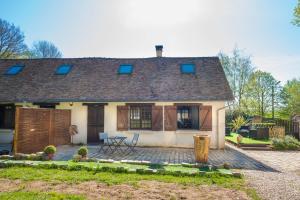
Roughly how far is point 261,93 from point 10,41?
92.0ft

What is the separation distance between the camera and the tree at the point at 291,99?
28.3 metres

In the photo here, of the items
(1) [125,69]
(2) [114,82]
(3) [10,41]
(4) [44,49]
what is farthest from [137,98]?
(4) [44,49]

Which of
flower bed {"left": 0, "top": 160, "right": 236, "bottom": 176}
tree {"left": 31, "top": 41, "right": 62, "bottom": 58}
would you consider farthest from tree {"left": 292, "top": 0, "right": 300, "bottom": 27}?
tree {"left": 31, "top": 41, "right": 62, "bottom": 58}

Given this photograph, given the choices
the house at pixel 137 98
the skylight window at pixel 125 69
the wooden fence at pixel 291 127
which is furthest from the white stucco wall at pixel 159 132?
the wooden fence at pixel 291 127

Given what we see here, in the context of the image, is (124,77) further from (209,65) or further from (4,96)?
(4,96)

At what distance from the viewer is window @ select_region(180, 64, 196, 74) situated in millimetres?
14805

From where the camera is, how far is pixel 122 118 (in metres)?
13.1

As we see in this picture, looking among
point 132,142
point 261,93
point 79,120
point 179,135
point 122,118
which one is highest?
point 261,93

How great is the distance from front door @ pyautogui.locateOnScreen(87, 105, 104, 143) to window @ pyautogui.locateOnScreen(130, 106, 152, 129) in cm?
162

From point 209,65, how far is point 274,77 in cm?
1903

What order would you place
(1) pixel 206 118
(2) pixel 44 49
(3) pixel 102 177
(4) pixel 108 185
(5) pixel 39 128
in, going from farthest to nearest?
1. (2) pixel 44 49
2. (1) pixel 206 118
3. (5) pixel 39 128
4. (3) pixel 102 177
5. (4) pixel 108 185

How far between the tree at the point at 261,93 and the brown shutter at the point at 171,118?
18840 millimetres

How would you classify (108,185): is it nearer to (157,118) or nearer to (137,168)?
(137,168)

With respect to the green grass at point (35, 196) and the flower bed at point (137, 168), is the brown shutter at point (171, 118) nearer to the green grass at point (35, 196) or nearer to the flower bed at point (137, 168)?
the flower bed at point (137, 168)
